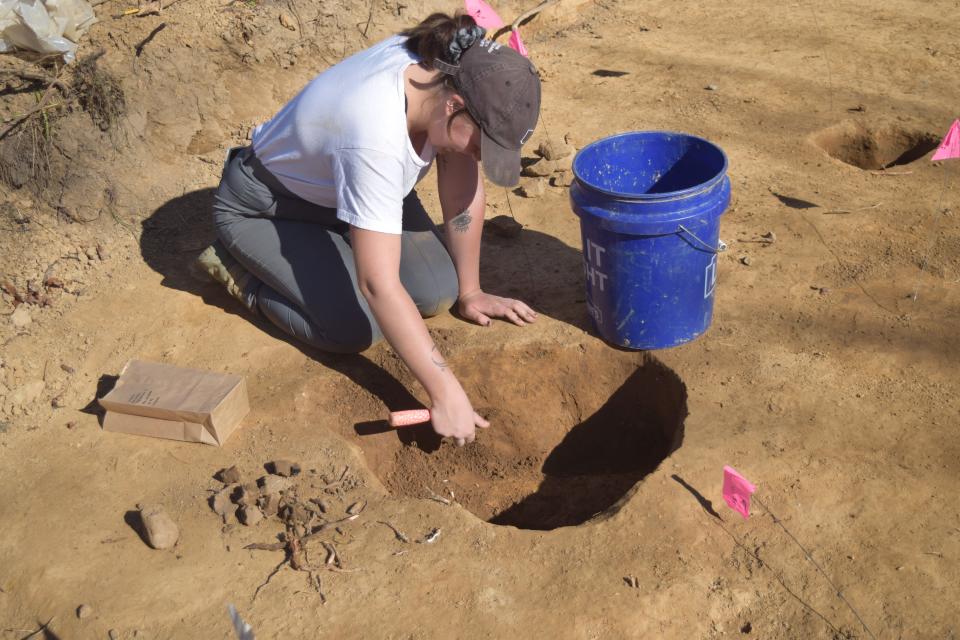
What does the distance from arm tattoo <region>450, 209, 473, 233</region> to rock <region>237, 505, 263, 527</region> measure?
1284 mm

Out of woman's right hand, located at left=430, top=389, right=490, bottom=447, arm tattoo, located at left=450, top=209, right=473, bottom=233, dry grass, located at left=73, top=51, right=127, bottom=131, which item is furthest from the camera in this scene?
dry grass, located at left=73, top=51, right=127, bottom=131

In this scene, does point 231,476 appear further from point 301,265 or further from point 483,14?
point 483,14

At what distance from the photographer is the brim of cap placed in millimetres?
2398

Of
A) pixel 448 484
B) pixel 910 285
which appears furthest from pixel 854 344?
pixel 448 484

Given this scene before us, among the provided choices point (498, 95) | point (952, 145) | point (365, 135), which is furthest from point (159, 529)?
point (952, 145)

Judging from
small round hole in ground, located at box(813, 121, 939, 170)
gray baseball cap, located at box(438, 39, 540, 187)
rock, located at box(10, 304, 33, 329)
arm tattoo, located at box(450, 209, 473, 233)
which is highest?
gray baseball cap, located at box(438, 39, 540, 187)

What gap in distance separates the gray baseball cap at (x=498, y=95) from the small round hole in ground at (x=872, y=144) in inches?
96.9

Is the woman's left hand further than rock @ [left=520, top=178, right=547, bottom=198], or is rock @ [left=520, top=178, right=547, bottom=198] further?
rock @ [left=520, top=178, right=547, bottom=198]

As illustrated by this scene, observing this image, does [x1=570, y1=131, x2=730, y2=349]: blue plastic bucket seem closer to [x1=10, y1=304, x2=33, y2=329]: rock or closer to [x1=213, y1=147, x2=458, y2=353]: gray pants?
[x1=213, y1=147, x2=458, y2=353]: gray pants

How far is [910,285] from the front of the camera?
3.23 m

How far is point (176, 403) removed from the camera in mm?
2834

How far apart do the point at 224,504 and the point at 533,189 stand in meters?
2.16

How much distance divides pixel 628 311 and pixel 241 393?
135 cm

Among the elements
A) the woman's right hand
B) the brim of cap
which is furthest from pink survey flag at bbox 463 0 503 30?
the woman's right hand
